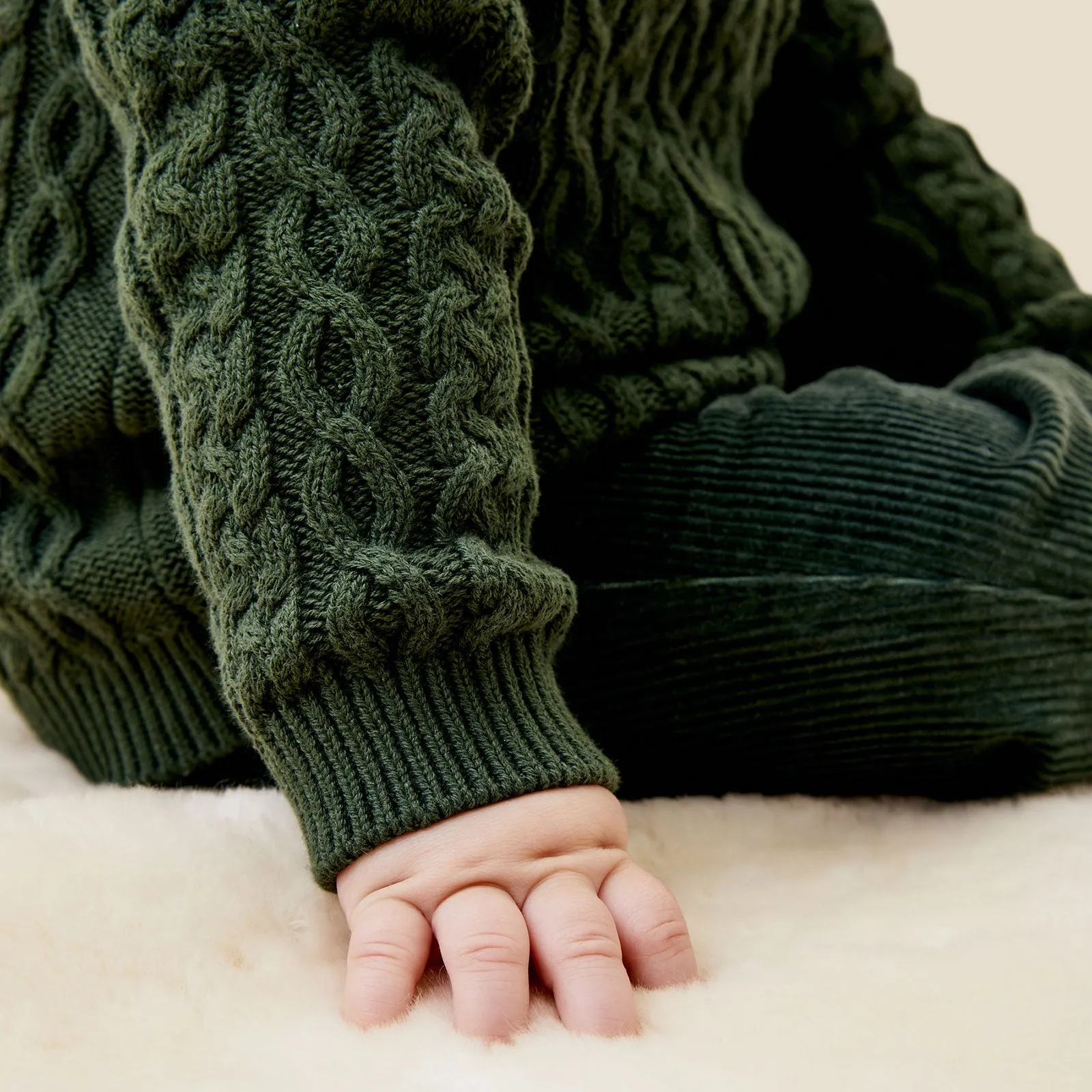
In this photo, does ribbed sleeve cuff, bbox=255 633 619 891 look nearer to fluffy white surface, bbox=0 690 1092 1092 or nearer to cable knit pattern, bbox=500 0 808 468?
fluffy white surface, bbox=0 690 1092 1092

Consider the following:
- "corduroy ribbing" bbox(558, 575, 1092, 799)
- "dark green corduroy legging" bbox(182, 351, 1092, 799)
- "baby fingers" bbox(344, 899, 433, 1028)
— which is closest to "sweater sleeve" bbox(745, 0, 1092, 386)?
"dark green corduroy legging" bbox(182, 351, 1092, 799)

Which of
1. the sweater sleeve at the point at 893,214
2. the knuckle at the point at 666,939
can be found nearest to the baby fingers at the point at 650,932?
the knuckle at the point at 666,939

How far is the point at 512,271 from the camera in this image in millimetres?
564

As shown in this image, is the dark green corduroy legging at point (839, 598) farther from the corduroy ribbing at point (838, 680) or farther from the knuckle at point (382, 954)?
the knuckle at point (382, 954)

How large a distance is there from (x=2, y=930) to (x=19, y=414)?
294mm

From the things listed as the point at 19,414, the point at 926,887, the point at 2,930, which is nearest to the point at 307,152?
the point at 19,414

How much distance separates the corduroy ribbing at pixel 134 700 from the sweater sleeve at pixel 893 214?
63 centimetres

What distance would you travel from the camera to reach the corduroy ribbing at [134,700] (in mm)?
673

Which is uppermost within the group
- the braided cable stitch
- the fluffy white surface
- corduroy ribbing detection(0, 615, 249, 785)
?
the braided cable stitch

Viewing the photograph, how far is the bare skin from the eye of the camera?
42 centimetres

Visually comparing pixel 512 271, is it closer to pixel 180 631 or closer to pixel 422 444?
pixel 422 444

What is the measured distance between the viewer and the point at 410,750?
0.48 meters

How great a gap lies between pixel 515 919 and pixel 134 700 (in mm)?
359

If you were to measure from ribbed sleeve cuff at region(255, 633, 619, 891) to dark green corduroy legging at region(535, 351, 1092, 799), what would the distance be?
6.2 inches
